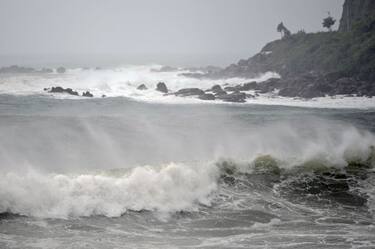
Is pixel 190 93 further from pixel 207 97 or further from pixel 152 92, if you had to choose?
pixel 152 92

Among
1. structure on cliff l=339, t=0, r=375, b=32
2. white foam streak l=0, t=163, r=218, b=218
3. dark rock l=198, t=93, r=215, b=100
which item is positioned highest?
structure on cliff l=339, t=0, r=375, b=32

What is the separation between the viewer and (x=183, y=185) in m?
18.1

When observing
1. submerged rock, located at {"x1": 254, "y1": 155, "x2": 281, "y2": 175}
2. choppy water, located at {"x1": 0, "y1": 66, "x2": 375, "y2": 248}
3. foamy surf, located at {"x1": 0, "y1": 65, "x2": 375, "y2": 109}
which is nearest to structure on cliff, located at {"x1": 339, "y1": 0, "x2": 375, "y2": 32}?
foamy surf, located at {"x1": 0, "y1": 65, "x2": 375, "y2": 109}

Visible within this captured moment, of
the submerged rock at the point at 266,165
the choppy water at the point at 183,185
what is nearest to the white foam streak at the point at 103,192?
the choppy water at the point at 183,185

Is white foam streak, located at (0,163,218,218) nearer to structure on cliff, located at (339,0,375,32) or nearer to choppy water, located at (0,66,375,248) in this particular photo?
choppy water, located at (0,66,375,248)

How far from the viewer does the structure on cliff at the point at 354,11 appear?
79.8m

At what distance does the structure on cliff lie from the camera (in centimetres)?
7979

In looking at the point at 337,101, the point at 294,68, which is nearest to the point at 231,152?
the point at 337,101

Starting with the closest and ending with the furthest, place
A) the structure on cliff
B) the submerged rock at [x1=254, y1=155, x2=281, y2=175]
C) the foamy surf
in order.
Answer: the submerged rock at [x1=254, y1=155, x2=281, y2=175] → the foamy surf → the structure on cliff

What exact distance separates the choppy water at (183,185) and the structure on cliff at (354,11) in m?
54.2

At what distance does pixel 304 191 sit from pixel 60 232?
9.68 m

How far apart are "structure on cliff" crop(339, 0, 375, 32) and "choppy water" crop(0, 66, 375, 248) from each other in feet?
178

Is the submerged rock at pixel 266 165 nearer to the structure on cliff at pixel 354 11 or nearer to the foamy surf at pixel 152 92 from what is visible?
the foamy surf at pixel 152 92

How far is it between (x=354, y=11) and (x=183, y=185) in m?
77.2
